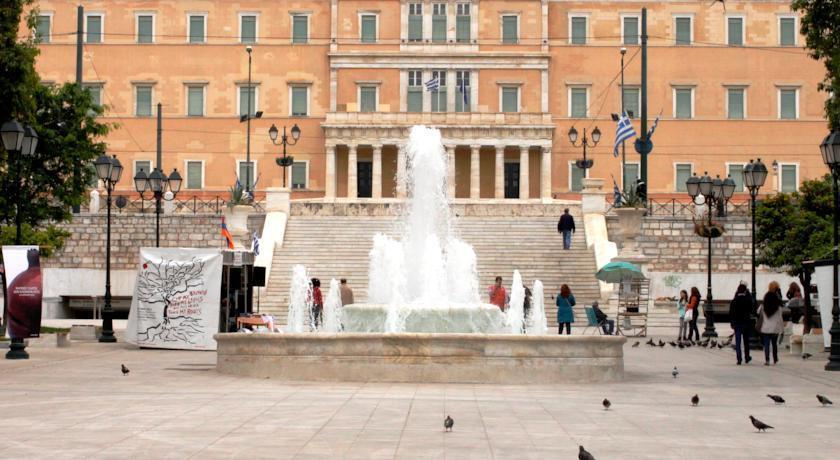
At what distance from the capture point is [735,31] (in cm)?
6519

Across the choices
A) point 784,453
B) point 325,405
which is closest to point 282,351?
point 325,405

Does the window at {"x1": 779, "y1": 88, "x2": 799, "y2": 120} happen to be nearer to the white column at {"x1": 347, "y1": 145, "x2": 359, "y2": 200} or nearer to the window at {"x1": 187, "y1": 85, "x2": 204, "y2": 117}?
the white column at {"x1": 347, "y1": 145, "x2": 359, "y2": 200}

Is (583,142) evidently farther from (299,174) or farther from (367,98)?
(299,174)

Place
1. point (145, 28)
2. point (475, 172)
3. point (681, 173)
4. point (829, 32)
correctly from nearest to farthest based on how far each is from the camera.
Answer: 1. point (829, 32)
2. point (475, 172)
3. point (681, 173)
4. point (145, 28)

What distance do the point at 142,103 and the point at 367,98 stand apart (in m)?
10.2

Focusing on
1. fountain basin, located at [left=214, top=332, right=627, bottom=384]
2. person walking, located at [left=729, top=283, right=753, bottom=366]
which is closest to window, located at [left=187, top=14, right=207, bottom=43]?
person walking, located at [left=729, top=283, right=753, bottom=366]

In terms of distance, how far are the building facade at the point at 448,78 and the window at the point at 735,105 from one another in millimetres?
99

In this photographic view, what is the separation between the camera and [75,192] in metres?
33.2

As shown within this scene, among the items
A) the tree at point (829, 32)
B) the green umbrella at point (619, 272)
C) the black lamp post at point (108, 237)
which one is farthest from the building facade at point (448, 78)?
the tree at point (829, 32)

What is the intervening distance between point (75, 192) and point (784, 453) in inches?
964

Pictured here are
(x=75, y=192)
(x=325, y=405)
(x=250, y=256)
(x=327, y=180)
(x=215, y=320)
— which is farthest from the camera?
(x=327, y=180)

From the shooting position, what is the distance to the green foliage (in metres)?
30.5

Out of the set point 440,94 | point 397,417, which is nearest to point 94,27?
point 440,94

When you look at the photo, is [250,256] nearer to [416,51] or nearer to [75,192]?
[75,192]
